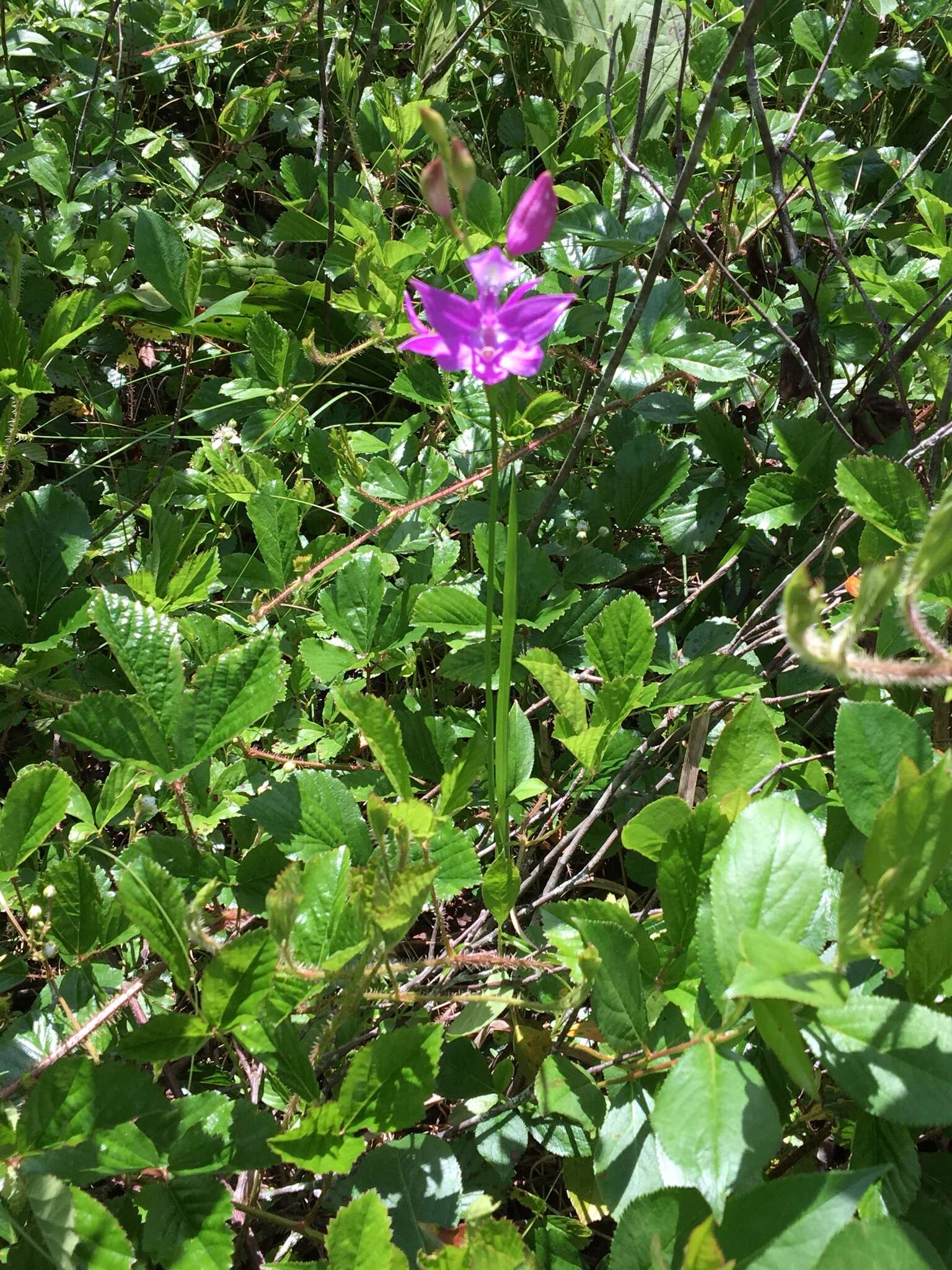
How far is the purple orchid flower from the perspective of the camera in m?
0.83

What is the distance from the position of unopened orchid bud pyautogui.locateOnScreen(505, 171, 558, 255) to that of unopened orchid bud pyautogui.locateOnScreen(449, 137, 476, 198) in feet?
0.15

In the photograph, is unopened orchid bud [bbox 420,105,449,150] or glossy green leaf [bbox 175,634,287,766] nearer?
unopened orchid bud [bbox 420,105,449,150]

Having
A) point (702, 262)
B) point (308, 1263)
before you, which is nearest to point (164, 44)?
point (702, 262)

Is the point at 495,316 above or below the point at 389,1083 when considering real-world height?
above

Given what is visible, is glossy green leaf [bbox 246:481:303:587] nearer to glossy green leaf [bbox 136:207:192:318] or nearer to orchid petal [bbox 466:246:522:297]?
glossy green leaf [bbox 136:207:192:318]

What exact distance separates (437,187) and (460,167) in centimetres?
5

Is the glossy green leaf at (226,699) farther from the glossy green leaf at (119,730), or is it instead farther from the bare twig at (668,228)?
the bare twig at (668,228)

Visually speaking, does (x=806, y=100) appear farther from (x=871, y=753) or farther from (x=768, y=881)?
(x=768, y=881)

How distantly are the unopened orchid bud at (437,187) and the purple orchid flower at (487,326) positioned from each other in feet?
0.18

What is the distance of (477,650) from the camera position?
1493 millimetres

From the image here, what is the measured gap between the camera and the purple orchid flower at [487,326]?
83 centimetres

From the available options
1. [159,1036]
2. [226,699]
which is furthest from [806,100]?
[159,1036]

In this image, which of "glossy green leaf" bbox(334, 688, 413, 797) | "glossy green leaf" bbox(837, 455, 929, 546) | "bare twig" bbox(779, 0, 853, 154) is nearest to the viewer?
"glossy green leaf" bbox(334, 688, 413, 797)

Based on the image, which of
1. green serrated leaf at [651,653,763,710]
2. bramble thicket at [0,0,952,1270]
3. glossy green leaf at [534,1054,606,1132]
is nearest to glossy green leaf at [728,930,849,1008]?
bramble thicket at [0,0,952,1270]
